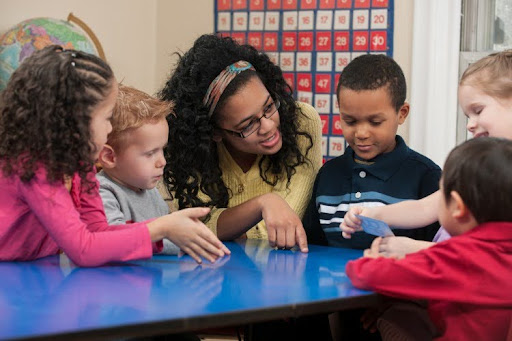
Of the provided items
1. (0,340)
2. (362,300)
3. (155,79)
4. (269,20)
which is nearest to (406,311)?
(362,300)

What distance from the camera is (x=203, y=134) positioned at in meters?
2.33

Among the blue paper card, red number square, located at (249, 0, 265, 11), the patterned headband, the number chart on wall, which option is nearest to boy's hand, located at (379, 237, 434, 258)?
the blue paper card

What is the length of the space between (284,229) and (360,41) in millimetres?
2310

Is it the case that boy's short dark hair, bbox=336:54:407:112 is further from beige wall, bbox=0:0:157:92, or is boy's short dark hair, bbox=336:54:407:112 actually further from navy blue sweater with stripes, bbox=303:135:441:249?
beige wall, bbox=0:0:157:92

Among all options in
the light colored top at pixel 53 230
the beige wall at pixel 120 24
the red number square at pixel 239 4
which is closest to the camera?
the light colored top at pixel 53 230

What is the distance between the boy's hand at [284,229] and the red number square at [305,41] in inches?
91.5

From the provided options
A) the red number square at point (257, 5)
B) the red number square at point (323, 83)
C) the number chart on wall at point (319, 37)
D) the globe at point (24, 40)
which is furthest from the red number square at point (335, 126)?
the globe at point (24, 40)

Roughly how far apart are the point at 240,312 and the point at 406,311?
51cm

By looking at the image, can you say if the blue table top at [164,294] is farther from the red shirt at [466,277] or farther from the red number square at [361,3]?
the red number square at [361,3]

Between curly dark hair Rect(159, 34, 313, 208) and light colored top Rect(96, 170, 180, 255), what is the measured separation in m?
0.22

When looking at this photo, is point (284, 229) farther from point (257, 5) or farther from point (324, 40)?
point (257, 5)

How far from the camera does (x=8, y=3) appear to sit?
3900mm

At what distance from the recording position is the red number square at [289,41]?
165 inches

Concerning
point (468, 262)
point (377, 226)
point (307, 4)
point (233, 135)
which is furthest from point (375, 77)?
point (307, 4)
